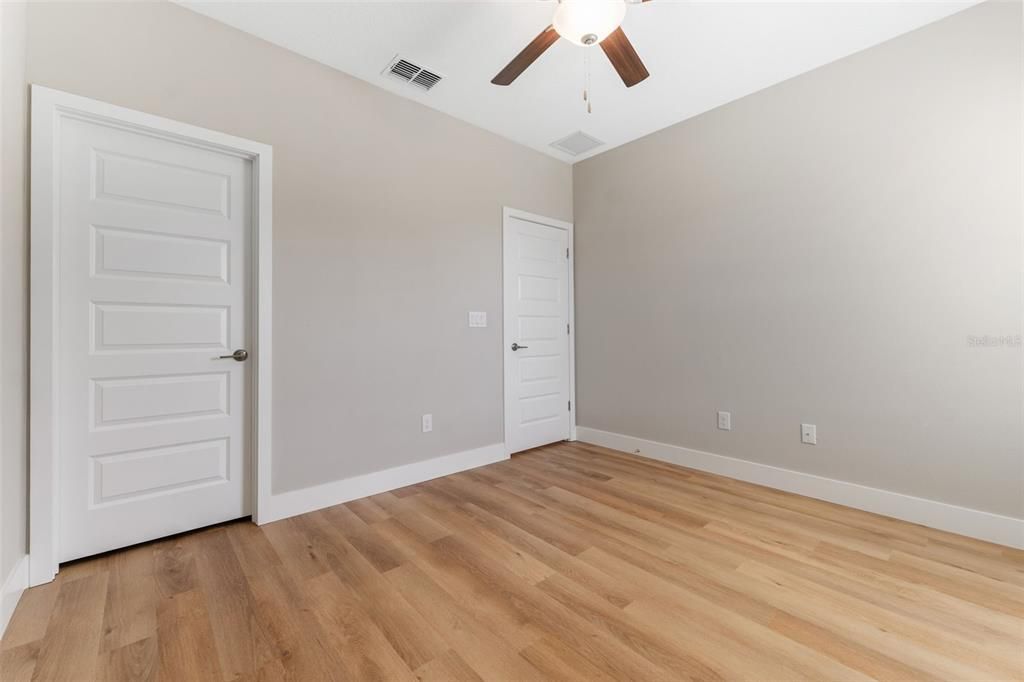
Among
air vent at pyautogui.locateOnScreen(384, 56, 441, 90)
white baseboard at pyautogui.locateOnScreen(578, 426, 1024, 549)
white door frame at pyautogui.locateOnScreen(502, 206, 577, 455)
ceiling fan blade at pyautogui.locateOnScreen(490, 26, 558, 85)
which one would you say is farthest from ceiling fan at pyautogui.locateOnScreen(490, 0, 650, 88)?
white baseboard at pyautogui.locateOnScreen(578, 426, 1024, 549)

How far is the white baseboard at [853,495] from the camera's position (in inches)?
85.2

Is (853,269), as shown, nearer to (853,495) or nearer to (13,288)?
(853,495)

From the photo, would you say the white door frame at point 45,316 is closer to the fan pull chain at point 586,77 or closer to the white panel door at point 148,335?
the white panel door at point 148,335

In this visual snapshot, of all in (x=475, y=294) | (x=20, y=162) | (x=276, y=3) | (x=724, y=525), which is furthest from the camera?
(x=475, y=294)

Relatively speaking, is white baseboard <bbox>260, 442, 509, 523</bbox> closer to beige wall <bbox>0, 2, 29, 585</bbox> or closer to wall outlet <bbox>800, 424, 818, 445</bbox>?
beige wall <bbox>0, 2, 29, 585</bbox>

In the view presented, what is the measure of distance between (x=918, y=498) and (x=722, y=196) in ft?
7.54

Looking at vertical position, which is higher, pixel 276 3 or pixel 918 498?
pixel 276 3

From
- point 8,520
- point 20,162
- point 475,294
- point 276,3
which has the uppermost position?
point 276,3

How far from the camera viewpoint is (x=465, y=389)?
11.1ft

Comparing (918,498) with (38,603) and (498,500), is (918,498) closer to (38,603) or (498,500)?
(498,500)

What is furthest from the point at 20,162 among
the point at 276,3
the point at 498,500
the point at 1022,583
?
the point at 1022,583

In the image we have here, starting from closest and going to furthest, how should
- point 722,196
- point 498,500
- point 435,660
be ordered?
point 435,660, point 498,500, point 722,196

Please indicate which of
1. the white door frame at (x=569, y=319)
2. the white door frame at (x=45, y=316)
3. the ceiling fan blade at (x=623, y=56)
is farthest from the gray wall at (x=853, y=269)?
the white door frame at (x=45, y=316)

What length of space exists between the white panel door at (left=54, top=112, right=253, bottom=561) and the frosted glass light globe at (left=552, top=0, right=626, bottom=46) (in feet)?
6.36
